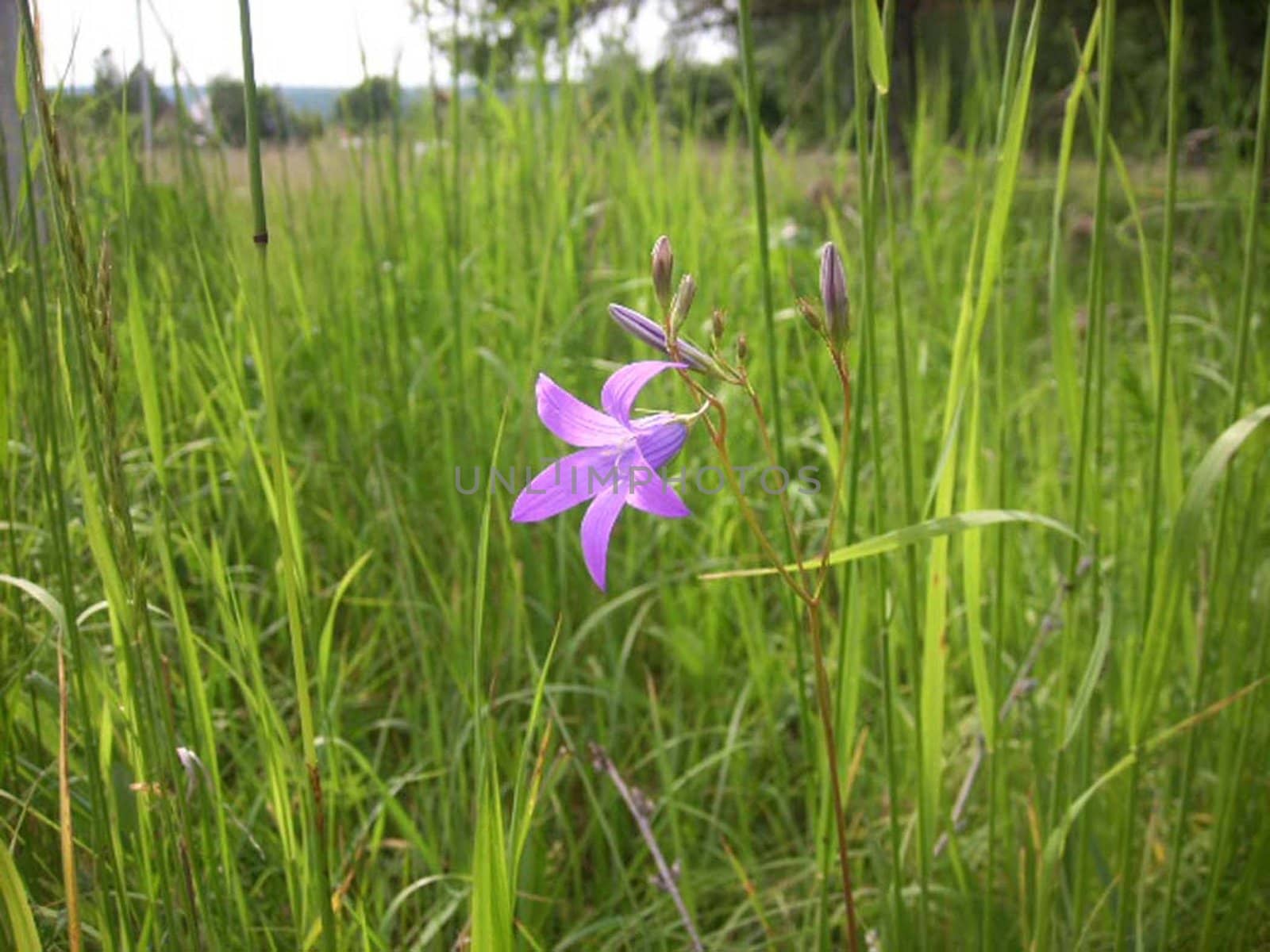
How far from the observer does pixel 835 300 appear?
0.69m

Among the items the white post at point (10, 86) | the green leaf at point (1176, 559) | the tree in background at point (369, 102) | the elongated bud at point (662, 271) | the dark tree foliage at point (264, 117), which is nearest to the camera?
the elongated bud at point (662, 271)

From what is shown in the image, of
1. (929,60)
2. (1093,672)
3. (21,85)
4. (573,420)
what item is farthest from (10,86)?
(929,60)

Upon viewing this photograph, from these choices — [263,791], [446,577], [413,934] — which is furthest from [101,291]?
[446,577]

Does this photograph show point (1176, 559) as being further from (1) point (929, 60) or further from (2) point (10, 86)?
(1) point (929, 60)

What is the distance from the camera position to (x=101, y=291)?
63 centimetres

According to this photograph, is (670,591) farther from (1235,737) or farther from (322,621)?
(1235,737)

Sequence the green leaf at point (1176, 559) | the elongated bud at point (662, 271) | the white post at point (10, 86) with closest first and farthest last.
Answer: the elongated bud at point (662, 271) → the green leaf at point (1176, 559) → the white post at point (10, 86)

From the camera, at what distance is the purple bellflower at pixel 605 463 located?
70 cm

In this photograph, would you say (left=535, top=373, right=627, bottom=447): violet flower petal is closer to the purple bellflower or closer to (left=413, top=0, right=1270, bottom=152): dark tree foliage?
the purple bellflower

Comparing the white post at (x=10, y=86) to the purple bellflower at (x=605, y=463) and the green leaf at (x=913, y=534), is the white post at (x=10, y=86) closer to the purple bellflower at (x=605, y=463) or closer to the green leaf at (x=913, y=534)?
the purple bellflower at (x=605, y=463)

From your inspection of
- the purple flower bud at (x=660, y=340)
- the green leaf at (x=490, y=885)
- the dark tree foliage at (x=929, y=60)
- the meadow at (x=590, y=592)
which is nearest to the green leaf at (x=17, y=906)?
the meadow at (x=590, y=592)

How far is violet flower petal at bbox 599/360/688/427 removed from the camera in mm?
670

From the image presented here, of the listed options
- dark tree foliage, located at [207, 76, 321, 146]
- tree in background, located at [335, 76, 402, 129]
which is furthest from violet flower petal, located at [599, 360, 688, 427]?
dark tree foliage, located at [207, 76, 321, 146]

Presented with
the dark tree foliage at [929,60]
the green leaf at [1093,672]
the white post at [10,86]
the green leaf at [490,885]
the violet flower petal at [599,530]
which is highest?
the dark tree foliage at [929,60]
